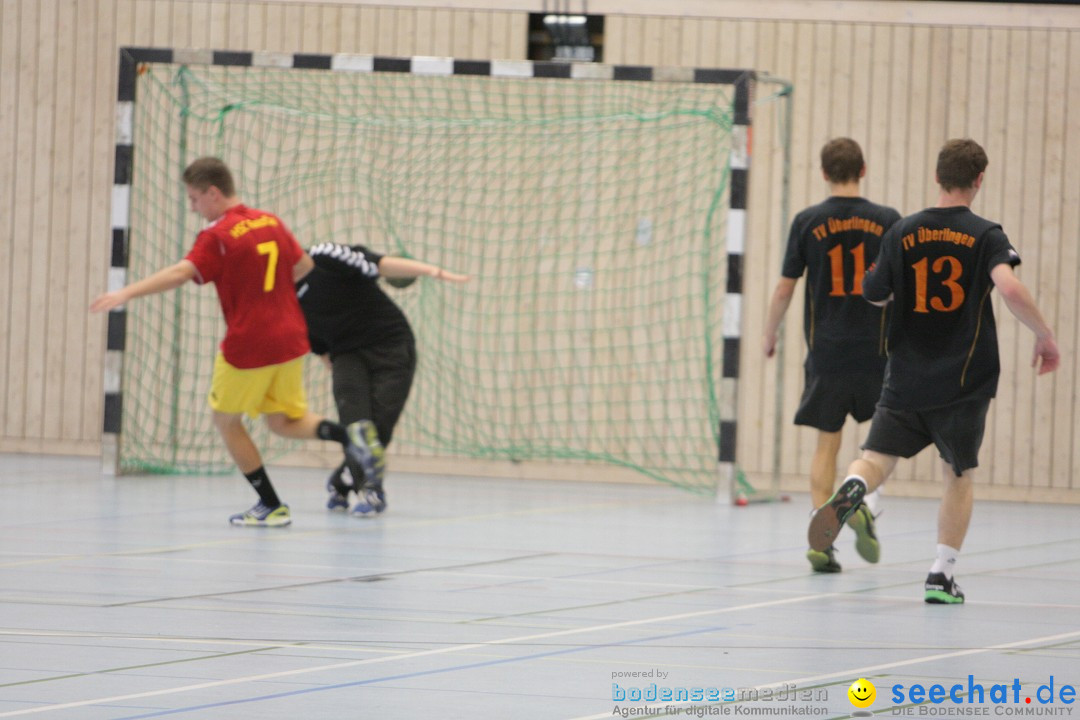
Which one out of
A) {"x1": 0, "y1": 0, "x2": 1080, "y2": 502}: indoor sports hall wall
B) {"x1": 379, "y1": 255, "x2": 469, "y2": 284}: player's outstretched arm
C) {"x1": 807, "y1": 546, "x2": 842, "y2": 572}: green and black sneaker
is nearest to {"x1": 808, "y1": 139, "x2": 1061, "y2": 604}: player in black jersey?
{"x1": 807, "y1": 546, "x2": 842, "y2": 572}: green and black sneaker

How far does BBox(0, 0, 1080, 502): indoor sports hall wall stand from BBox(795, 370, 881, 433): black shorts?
3.28 meters

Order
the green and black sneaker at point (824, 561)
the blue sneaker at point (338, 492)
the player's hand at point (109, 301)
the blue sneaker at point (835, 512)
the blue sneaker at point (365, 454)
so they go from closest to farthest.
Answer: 1. the blue sneaker at point (835, 512)
2. the green and black sneaker at point (824, 561)
3. the player's hand at point (109, 301)
4. the blue sneaker at point (365, 454)
5. the blue sneaker at point (338, 492)

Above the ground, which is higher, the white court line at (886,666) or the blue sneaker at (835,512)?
the blue sneaker at (835,512)

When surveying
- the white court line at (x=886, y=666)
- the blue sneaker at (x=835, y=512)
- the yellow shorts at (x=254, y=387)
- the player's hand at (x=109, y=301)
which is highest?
the player's hand at (x=109, y=301)

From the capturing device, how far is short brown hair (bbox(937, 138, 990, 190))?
585cm

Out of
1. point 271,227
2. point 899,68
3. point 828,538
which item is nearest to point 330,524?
point 271,227

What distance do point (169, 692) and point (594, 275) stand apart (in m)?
8.39

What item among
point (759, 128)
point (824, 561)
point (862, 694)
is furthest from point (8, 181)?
point (862, 694)

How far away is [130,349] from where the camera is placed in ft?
38.7

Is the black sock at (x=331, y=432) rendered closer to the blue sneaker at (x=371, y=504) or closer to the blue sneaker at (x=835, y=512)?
the blue sneaker at (x=371, y=504)

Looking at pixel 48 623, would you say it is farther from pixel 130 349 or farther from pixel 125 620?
pixel 130 349

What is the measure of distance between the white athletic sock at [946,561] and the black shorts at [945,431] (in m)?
0.29

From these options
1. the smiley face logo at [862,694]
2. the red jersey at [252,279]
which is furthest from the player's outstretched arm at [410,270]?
the smiley face logo at [862,694]

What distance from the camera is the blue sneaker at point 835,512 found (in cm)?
593
